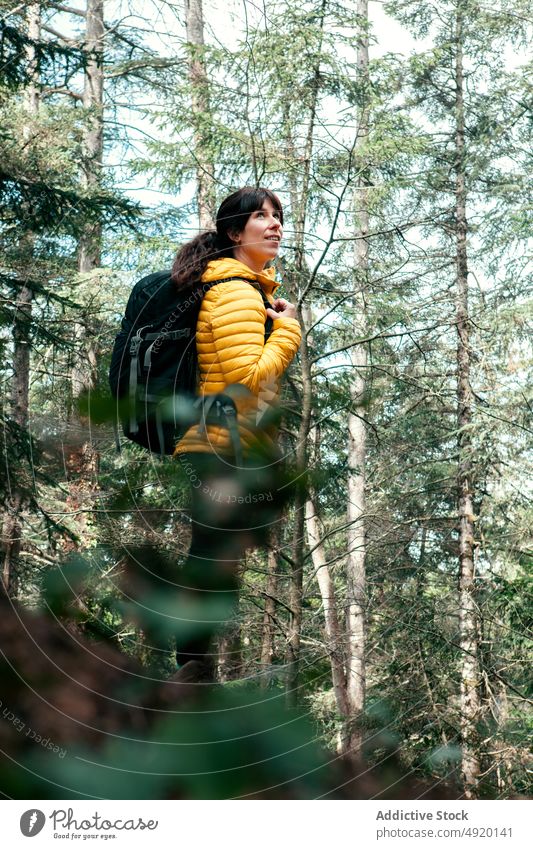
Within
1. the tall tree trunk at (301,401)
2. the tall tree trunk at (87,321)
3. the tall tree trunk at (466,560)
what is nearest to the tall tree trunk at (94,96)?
the tall tree trunk at (87,321)

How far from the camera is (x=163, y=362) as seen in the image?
118cm

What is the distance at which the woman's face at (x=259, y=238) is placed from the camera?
3.92 feet

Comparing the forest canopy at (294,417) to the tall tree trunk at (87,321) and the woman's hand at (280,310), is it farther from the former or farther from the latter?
the woman's hand at (280,310)

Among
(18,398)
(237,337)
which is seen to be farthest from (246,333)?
(18,398)

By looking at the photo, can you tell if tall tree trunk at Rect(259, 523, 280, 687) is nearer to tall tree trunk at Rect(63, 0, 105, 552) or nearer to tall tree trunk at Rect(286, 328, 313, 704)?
tall tree trunk at Rect(286, 328, 313, 704)

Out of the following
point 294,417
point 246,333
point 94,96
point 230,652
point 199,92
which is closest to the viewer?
point 246,333

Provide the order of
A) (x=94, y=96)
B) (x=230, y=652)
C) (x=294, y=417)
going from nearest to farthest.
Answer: (x=230, y=652), (x=294, y=417), (x=94, y=96)

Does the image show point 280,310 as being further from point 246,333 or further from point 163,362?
point 163,362

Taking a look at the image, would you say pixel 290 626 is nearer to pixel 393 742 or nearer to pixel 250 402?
pixel 393 742

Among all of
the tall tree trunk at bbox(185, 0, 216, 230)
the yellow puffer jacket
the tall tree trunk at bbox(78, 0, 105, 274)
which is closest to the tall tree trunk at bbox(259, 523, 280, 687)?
the yellow puffer jacket

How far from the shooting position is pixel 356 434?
1.49 metres

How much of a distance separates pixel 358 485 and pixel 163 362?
448 mm
